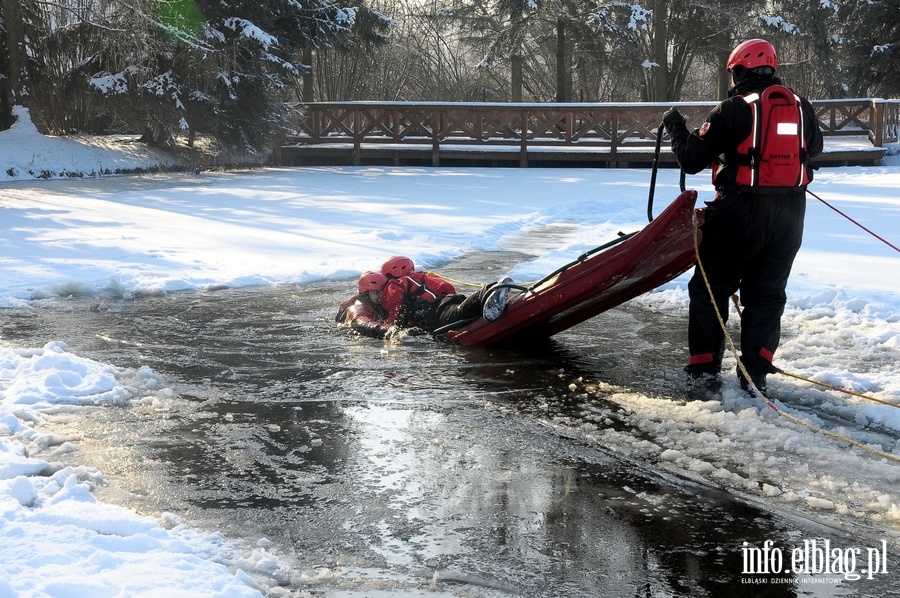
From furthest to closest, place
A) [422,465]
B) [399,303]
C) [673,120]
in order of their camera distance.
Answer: [399,303]
[673,120]
[422,465]

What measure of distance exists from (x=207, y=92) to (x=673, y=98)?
16799 mm

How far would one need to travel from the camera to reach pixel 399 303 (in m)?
7.13

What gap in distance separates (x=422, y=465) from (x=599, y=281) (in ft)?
6.89

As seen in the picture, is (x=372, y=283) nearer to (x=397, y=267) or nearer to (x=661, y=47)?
(x=397, y=267)

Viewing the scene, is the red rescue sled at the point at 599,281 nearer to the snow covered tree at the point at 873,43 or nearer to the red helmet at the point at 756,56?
the red helmet at the point at 756,56

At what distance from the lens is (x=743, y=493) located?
3906 millimetres

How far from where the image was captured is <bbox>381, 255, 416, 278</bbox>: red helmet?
7184mm

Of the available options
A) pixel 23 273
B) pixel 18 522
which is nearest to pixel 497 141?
pixel 23 273

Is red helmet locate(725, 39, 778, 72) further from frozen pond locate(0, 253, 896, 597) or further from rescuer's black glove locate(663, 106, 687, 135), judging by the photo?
frozen pond locate(0, 253, 896, 597)

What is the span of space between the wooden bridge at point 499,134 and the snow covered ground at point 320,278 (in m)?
3.17

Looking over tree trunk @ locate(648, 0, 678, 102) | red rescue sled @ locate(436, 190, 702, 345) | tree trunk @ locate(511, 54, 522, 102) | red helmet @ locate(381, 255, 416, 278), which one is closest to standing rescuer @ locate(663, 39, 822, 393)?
red rescue sled @ locate(436, 190, 702, 345)

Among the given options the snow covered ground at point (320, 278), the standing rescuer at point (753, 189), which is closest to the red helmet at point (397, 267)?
the snow covered ground at point (320, 278)

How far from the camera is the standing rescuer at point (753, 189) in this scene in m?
5.10

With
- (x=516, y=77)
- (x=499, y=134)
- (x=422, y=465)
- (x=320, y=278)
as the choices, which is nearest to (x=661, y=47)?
(x=516, y=77)
